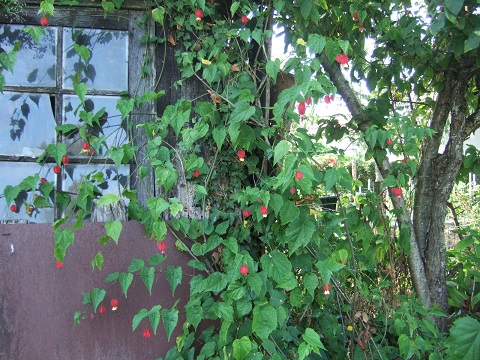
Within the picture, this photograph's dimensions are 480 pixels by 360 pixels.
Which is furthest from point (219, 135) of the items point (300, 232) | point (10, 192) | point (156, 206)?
point (10, 192)

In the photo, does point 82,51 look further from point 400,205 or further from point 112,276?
point 400,205

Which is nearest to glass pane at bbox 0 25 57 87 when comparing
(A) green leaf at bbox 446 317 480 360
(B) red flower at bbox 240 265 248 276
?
(B) red flower at bbox 240 265 248 276

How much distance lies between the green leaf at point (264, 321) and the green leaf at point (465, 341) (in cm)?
78

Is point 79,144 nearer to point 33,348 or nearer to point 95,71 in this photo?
point 95,71

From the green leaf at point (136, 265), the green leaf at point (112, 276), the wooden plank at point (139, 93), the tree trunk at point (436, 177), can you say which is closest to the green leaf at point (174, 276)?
the green leaf at point (136, 265)

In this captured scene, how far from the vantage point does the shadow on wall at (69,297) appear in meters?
2.24

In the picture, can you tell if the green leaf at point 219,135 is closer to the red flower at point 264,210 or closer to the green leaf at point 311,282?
the red flower at point 264,210

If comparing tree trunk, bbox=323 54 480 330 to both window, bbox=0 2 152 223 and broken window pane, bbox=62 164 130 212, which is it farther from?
broken window pane, bbox=62 164 130 212

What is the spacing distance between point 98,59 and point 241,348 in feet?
5.35

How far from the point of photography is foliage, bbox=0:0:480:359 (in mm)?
2000

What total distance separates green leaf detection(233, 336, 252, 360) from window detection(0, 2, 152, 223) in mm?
1039

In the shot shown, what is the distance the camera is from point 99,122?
2.49 meters

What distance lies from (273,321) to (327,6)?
78.5 inches

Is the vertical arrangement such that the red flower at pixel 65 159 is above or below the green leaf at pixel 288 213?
above
